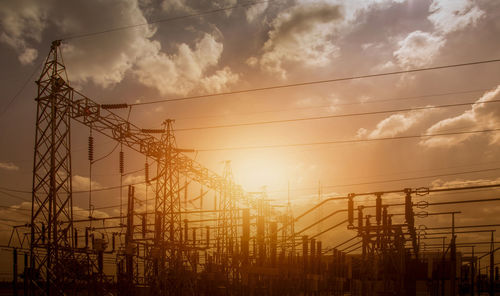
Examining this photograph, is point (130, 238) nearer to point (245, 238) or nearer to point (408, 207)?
point (245, 238)

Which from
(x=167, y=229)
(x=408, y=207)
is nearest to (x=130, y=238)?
(x=167, y=229)

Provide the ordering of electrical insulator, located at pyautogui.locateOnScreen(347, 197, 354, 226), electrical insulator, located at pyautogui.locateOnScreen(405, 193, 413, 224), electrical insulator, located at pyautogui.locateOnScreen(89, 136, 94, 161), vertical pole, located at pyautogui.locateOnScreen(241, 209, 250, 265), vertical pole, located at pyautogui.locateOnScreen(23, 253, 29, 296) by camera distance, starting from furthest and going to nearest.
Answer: electrical insulator, located at pyautogui.locateOnScreen(89, 136, 94, 161)
vertical pole, located at pyautogui.locateOnScreen(23, 253, 29, 296)
electrical insulator, located at pyautogui.locateOnScreen(347, 197, 354, 226)
vertical pole, located at pyautogui.locateOnScreen(241, 209, 250, 265)
electrical insulator, located at pyautogui.locateOnScreen(405, 193, 413, 224)

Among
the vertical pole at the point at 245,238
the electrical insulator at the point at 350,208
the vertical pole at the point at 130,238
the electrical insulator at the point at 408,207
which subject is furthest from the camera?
the vertical pole at the point at 130,238

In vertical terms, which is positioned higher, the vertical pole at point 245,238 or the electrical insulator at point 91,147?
the electrical insulator at point 91,147

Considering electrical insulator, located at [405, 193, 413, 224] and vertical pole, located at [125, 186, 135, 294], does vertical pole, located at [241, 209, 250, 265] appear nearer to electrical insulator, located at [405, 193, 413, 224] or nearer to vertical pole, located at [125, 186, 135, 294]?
electrical insulator, located at [405, 193, 413, 224]

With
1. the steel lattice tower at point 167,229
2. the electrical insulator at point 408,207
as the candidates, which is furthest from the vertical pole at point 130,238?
the electrical insulator at point 408,207

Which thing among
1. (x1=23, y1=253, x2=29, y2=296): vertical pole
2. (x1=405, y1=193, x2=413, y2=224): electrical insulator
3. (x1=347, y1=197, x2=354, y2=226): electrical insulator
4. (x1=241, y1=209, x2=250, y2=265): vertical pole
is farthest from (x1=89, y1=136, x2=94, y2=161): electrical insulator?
(x1=405, y1=193, x2=413, y2=224): electrical insulator

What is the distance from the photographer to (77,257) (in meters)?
20.0

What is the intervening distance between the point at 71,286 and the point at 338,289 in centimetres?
1224

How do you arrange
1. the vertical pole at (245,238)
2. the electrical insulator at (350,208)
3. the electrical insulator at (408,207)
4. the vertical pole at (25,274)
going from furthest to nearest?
the vertical pole at (25,274) < the electrical insulator at (350,208) < the vertical pole at (245,238) < the electrical insulator at (408,207)

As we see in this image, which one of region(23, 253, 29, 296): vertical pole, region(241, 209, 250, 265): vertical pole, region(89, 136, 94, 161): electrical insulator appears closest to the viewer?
region(241, 209, 250, 265): vertical pole

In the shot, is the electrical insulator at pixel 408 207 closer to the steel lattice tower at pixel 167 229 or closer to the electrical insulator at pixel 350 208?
the electrical insulator at pixel 350 208

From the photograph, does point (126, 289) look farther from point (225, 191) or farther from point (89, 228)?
point (225, 191)

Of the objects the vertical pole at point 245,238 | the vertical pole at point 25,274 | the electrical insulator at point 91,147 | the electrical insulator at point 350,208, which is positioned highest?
the electrical insulator at point 91,147
